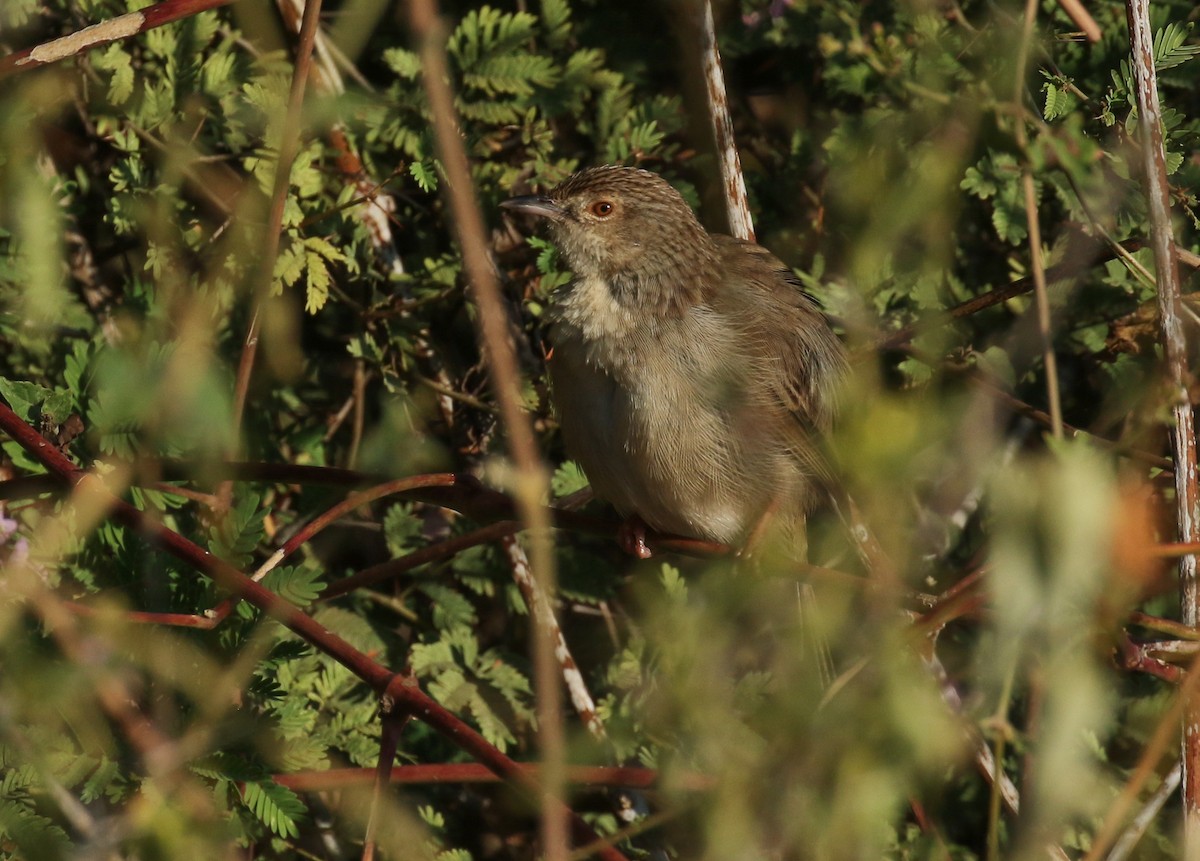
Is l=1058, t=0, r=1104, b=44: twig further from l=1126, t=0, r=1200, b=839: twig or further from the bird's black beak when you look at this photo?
the bird's black beak

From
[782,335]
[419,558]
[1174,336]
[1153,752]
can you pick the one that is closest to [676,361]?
[782,335]

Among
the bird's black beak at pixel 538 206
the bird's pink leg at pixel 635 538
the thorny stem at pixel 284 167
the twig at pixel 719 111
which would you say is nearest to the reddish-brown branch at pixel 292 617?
the thorny stem at pixel 284 167

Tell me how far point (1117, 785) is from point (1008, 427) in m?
1.36

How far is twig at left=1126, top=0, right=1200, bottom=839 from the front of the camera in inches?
118

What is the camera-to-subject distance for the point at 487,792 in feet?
17.0

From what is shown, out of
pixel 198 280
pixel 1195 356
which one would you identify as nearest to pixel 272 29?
pixel 198 280

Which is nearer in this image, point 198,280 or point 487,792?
point 198,280

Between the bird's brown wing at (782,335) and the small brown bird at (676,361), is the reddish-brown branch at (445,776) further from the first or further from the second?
the bird's brown wing at (782,335)

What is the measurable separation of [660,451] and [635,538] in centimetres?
51

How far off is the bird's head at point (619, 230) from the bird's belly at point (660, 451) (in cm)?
40

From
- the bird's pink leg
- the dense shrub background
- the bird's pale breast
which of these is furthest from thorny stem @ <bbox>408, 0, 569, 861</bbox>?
the bird's pink leg

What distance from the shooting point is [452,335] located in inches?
206

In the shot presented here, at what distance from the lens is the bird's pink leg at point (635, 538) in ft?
15.2

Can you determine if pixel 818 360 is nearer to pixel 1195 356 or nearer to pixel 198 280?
pixel 1195 356
